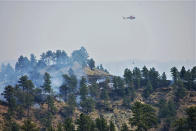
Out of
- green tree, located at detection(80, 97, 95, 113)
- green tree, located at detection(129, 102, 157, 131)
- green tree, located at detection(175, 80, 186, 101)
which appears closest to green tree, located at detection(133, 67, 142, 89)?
green tree, located at detection(175, 80, 186, 101)

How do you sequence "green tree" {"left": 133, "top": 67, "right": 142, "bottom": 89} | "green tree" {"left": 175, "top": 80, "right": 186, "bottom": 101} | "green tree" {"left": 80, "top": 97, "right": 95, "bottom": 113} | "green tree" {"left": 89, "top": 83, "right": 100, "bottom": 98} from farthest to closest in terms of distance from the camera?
"green tree" {"left": 133, "top": 67, "right": 142, "bottom": 89} → "green tree" {"left": 89, "top": 83, "right": 100, "bottom": 98} → "green tree" {"left": 175, "top": 80, "right": 186, "bottom": 101} → "green tree" {"left": 80, "top": 97, "right": 95, "bottom": 113}

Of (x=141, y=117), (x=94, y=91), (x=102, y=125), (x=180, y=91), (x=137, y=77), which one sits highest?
(x=137, y=77)

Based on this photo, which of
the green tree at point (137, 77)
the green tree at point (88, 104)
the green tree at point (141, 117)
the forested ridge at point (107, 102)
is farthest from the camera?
the green tree at point (137, 77)

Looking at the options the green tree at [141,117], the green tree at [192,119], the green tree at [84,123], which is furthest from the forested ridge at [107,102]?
the green tree at [192,119]

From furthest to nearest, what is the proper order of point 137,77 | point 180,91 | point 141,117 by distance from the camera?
point 137,77, point 180,91, point 141,117

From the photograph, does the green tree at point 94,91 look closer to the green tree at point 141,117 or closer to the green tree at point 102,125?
the green tree at point 141,117

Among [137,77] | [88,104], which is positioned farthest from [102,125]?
[137,77]

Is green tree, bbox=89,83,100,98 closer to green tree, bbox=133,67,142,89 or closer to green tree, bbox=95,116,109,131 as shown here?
green tree, bbox=133,67,142,89

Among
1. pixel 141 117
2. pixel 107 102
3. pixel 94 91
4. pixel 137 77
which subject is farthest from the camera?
pixel 137 77

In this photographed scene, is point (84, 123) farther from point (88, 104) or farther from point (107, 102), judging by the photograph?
point (107, 102)

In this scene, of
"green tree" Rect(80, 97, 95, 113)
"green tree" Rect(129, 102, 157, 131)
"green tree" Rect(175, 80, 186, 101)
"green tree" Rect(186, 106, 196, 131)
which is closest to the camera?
"green tree" Rect(186, 106, 196, 131)

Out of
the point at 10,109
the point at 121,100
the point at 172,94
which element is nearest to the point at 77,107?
the point at 121,100

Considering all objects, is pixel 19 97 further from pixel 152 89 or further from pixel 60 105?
pixel 152 89

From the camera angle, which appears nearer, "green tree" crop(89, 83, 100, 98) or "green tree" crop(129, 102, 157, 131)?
"green tree" crop(129, 102, 157, 131)
